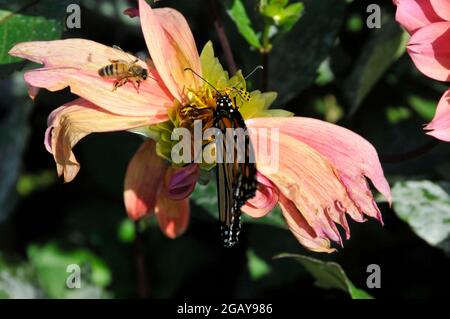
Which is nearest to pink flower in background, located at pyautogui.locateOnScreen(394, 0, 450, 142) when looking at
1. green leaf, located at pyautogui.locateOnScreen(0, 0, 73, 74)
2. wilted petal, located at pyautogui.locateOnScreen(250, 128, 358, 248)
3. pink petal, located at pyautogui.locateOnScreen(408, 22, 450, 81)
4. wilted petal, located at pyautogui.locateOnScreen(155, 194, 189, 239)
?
pink petal, located at pyautogui.locateOnScreen(408, 22, 450, 81)

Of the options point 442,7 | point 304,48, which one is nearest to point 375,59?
point 304,48

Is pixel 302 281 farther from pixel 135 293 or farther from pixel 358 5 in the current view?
pixel 358 5

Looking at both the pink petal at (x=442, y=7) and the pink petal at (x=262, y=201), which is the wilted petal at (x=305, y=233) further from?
the pink petal at (x=442, y=7)

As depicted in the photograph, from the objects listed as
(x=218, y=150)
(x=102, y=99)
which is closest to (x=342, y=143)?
(x=218, y=150)

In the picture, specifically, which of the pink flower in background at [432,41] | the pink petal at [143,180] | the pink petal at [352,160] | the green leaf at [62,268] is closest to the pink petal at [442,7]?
the pink flower in background at [432,41]

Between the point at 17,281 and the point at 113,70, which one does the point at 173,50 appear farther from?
the point at 17,281

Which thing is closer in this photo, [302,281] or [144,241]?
[302,281]
